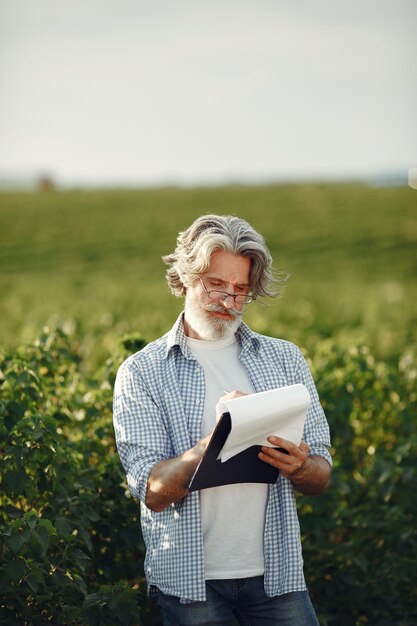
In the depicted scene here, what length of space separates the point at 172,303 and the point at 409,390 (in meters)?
13.2

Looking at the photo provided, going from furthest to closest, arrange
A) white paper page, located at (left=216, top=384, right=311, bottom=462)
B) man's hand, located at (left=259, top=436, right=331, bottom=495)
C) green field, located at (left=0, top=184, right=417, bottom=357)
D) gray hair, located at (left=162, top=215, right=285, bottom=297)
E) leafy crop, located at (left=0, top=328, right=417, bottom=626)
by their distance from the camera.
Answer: green field, located at (left=0, top=184, right=417, bottom=357)
leafy crop, located at (left=0, top=328, right=417, bottom=626)
gray hair, located at (left=162, top=215, right=285, bottom=297)
man's hand, located at (left=259, top=436, right=331, bottom=495)
white paper page, located at (left=216, top=384, right=311, bottom=462)

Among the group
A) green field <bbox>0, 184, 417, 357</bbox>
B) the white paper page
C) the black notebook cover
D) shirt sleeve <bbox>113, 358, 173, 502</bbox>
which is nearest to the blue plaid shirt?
shirt sleeve <bbox>113, 358, 173, 502</bbox>

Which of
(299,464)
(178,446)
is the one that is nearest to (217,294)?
(178,446)

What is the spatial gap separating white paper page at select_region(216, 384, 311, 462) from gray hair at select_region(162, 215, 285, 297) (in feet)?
1.60

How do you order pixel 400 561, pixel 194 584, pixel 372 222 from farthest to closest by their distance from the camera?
pixel 372 222
pixel 400 561
pixel 194 584

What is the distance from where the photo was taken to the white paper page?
263 cm

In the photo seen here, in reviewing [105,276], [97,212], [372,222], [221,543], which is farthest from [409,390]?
[97,212]

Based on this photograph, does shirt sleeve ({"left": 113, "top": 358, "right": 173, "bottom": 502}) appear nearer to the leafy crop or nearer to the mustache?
the mustache

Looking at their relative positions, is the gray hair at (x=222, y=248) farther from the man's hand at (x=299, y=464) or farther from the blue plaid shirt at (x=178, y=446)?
the man's hand at (x=299, y=464)

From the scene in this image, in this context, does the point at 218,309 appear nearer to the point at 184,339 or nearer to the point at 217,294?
the point at 217,294

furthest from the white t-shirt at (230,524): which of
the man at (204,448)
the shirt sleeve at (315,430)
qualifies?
the shirt sleeve at (315,430)

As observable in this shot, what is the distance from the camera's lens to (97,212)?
5800 cm

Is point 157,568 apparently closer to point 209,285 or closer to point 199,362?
point 199,362

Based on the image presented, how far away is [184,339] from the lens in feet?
10.2
